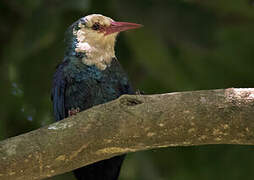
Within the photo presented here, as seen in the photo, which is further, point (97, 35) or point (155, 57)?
point (155, 57)

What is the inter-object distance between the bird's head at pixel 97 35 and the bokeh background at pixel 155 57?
1.76 feet

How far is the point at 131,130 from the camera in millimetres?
3646

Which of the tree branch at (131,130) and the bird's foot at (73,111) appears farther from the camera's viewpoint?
A: the bird's foot at (73,111)

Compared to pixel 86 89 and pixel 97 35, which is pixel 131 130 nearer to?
pixel 86 89

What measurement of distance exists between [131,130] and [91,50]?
189 centimetres

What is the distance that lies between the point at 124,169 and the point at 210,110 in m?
4.10

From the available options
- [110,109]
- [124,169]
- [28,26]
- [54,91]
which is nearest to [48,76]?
[28,26]

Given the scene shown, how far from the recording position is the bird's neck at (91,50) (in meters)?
5.31

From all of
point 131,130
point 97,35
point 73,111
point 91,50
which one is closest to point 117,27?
point 97,35

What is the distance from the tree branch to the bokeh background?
2.64 meters

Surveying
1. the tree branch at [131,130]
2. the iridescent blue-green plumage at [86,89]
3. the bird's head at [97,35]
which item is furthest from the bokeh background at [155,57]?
the tree branch at [131,130]

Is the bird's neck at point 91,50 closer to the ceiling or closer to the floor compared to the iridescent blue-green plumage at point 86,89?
closer to the ceiling

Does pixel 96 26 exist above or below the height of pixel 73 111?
above

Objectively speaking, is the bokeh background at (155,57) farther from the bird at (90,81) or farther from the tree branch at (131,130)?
the tree branch at (131,130)
